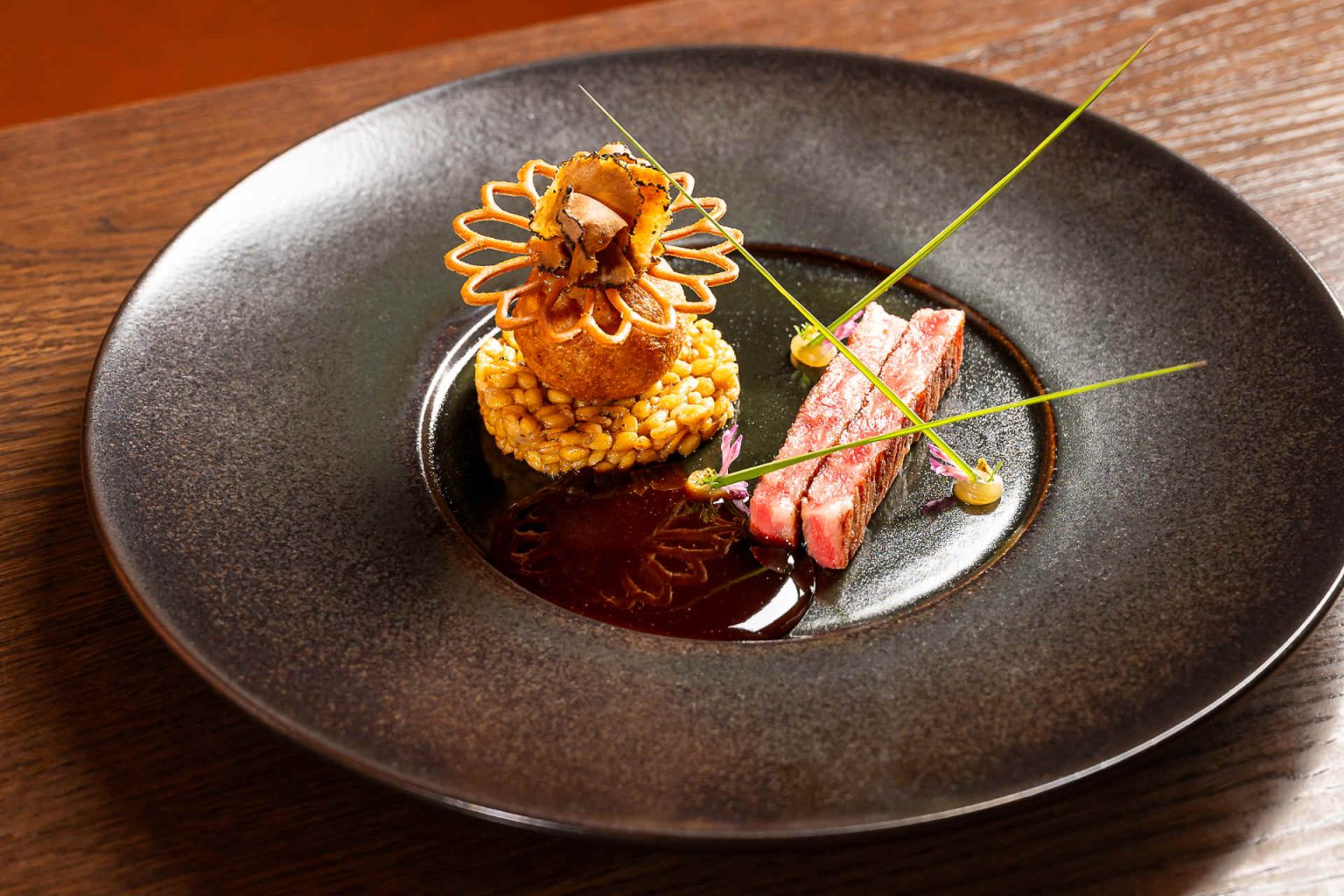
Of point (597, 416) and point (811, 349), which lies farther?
point (811, 349)

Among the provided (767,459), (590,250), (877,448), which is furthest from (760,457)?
(590,250)

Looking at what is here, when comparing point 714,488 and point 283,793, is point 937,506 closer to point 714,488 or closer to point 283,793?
point 714,488

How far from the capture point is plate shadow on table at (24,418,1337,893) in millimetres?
1493

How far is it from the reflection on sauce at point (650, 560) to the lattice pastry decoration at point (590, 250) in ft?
0.93

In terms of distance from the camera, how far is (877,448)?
1.99 meters

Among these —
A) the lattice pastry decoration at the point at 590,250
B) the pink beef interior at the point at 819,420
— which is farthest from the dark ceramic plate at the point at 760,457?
the lattice pastry decoration at the point at 590,250

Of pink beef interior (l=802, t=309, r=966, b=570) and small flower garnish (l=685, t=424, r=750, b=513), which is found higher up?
pink beef interior (l=802, t=309, r=966, b=570)

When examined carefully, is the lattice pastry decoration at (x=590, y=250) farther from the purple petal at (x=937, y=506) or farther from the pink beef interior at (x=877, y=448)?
the purple petal at (x=937, y=506)

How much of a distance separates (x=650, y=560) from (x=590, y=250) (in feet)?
1.65

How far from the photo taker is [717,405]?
2.18 metres

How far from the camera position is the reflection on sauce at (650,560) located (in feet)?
5.97

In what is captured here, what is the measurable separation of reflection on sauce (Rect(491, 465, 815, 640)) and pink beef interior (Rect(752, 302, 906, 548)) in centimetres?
5

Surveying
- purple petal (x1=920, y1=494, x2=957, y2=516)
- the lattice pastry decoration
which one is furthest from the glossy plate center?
the lattice pastry decoration

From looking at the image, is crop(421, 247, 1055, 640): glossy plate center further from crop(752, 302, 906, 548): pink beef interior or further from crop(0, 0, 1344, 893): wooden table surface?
crop(0, 0, 1344, 893): wooden table surface
